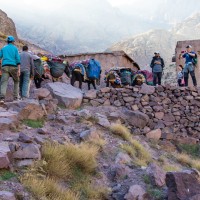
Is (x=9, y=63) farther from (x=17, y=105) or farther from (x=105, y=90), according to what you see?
(x=105, y=90)

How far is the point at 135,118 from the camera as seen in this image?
12.0 m

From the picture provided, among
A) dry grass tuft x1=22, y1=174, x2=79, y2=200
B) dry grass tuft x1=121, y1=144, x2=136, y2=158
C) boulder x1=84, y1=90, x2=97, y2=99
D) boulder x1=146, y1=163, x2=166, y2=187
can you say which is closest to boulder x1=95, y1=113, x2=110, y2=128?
dry grass tuft x1=121, y1=144, x2=136, y2=158

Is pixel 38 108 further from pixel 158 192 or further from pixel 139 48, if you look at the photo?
pixel 139 48

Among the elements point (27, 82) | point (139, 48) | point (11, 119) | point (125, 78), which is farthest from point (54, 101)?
point (139, 48)

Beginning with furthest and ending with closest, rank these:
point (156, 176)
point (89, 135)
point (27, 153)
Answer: point (89, 135) < point (156, 176) < point (27, 153)

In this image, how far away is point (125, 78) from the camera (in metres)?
13.5

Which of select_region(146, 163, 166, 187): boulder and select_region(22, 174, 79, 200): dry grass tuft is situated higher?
select_region(22, 174, 79, 200): dry grass tuft

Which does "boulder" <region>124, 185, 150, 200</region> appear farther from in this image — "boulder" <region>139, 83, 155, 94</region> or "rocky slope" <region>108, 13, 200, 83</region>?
"rocky slope" <region>108, 13, 200, 83</region>

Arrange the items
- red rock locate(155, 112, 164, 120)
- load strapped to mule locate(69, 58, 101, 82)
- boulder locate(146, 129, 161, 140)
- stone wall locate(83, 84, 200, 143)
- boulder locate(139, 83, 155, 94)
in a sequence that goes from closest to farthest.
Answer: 1. boulder locate(146, 129, 161, 140)
2. stone wall locate(83, 84, 200, 143)
3. red rock locate(155, 112, 164, 120)
4. boulder locate(139, 83, 155, 94)
5. load strapped to mule locate(69, 58, 101, 82)

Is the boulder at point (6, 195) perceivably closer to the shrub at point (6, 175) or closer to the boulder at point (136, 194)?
the shrub at point (6, 175)

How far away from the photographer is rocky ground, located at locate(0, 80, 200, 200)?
19.2 feet

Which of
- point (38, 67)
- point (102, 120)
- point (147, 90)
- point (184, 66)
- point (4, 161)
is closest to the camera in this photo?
point (4, 161)

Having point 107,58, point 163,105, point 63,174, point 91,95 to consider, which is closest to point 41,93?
point 91,95

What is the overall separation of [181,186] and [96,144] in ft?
8.78
